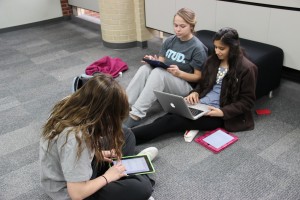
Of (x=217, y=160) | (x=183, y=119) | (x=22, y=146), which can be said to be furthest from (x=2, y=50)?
(x=217, y=160)

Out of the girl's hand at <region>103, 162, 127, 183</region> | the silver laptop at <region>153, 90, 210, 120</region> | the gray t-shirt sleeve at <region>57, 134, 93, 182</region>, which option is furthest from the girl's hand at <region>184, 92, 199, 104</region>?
the gray t-shirt sleeve at <region>57, 134, 93, 182</region>

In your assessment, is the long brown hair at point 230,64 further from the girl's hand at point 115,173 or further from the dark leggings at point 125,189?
the girl's hand at point 115,173

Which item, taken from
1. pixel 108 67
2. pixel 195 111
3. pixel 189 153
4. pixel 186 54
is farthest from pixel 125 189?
pixel 108 67

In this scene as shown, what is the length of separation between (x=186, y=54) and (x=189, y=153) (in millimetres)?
733

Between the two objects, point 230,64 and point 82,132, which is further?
point 230,64

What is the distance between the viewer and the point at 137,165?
1698 millimetres

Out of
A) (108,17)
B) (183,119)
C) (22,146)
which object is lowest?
(22,146)

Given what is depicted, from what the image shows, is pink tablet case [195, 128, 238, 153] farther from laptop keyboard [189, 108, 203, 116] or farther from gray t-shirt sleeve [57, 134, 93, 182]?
gray t-shirt sleeve [57, 134, 93, 182]

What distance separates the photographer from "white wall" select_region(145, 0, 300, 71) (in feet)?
7.72

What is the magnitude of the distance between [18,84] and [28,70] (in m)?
0.39

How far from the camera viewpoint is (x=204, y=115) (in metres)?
2.15

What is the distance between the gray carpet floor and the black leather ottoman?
0.54 feet

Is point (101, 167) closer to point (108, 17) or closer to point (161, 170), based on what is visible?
point (161, 170)

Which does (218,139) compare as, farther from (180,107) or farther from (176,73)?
(176,73)
